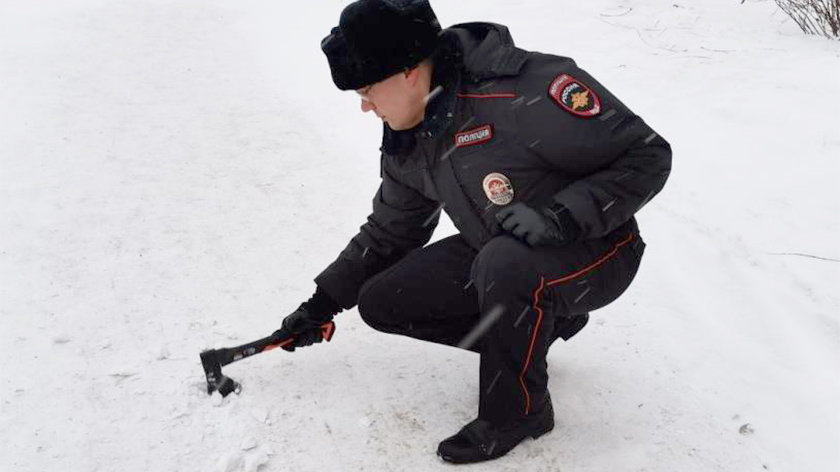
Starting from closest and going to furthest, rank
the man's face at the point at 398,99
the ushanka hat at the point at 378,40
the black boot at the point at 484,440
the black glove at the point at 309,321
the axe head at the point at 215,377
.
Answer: the ushanka hat at the point at 378,40
the man's face at the point at 398,99
the black boot at the point at 484,440
the axe head at the point at 215,377
the black glove at the point at 309,321

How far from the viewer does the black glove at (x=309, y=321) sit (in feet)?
8.25

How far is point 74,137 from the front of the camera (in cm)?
427

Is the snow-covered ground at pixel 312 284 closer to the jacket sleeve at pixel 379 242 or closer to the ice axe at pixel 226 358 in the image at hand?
the ice axe at pixel 226 358

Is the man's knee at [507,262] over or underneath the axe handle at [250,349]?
over

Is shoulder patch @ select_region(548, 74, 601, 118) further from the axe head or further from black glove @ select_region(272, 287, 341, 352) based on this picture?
the axe head

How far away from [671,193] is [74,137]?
10.6 feet

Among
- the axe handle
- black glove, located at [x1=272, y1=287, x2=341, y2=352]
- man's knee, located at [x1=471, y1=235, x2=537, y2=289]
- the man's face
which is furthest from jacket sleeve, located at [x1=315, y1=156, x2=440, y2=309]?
man's knee, located at [x1=471, y1=235, x2=537, y2=289]

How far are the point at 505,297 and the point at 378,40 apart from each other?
750mm

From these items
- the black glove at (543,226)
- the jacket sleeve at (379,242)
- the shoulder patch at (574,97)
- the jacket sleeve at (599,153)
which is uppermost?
the shoulder patch at (574,97)

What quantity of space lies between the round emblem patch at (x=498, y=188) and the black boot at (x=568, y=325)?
49 cm

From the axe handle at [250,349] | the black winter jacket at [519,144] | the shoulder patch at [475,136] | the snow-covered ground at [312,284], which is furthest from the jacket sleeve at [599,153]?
the axe handle at [250,349]

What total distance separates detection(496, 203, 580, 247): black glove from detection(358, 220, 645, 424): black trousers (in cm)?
6

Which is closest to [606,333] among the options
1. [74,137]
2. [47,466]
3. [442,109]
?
[442,109]

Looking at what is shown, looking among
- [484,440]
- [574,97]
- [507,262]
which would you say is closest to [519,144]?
[574,97]
